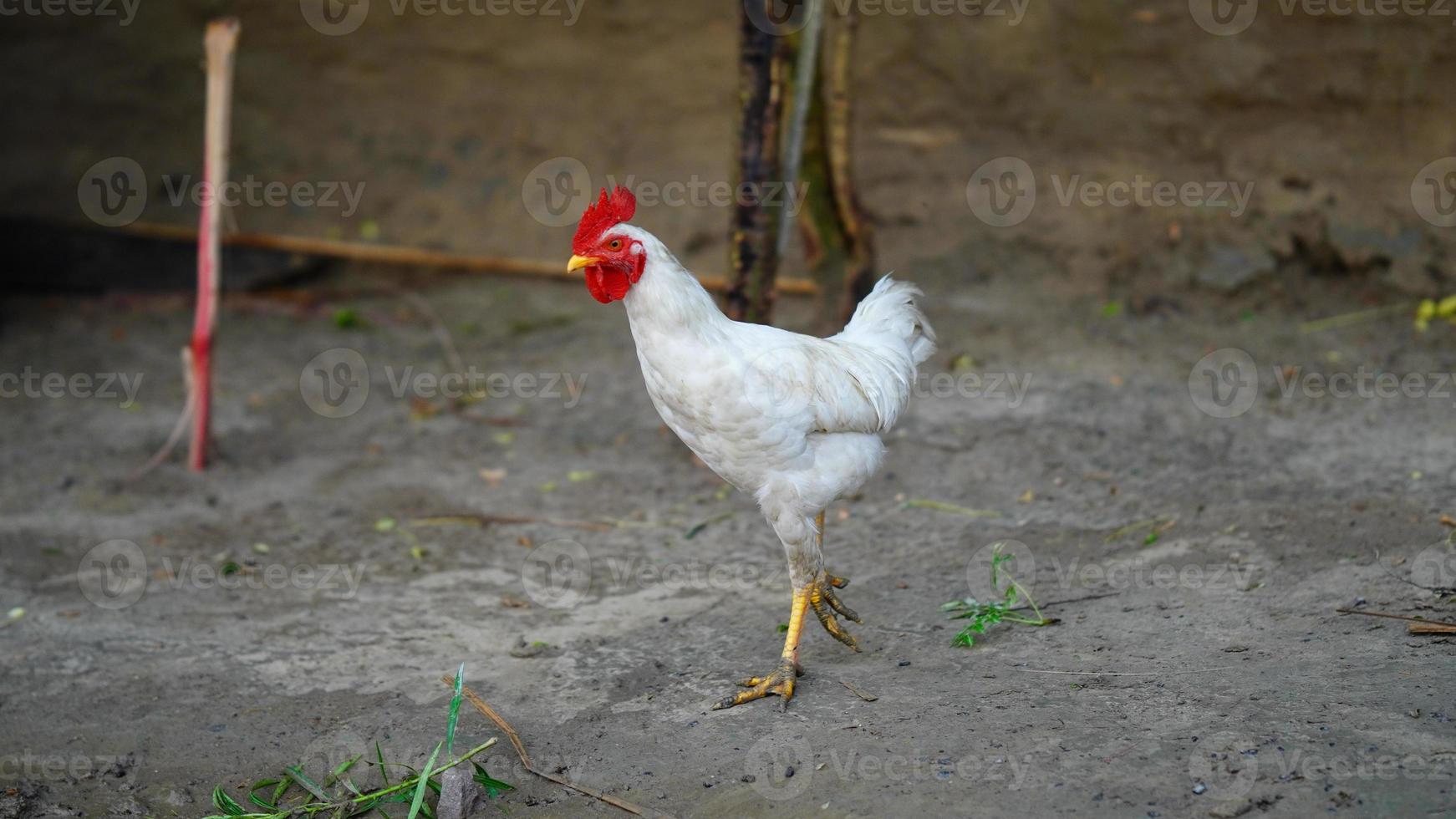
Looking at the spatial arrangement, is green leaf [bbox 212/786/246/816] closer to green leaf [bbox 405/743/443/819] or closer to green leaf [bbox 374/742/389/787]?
green leaf [bbox 374/742/389/787]

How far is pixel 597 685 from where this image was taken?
420 centimetres

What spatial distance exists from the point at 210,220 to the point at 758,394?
12.5 ft

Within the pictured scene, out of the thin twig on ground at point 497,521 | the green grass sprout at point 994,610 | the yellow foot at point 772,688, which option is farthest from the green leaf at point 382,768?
the thin twig on ground at point 497,521

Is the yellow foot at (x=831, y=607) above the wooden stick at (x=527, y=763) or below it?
above

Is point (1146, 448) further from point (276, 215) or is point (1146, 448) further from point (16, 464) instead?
point (276, 215)

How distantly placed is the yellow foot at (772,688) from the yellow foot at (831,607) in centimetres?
27

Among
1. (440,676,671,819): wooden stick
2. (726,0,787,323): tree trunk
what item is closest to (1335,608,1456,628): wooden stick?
(440,676,671,819): wooden stick

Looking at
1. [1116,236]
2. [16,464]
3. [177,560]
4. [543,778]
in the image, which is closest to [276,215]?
[16,464]

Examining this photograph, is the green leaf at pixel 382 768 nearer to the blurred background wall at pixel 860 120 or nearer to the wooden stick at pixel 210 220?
the wooden stick at pixel 210 220

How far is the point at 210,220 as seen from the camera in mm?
6250

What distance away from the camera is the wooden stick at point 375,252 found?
862cm

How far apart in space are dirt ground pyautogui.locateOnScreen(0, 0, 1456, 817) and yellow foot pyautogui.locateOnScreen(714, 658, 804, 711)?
3.1 inches

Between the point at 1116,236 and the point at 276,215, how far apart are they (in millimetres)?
6002

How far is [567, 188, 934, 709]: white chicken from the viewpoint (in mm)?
3746
